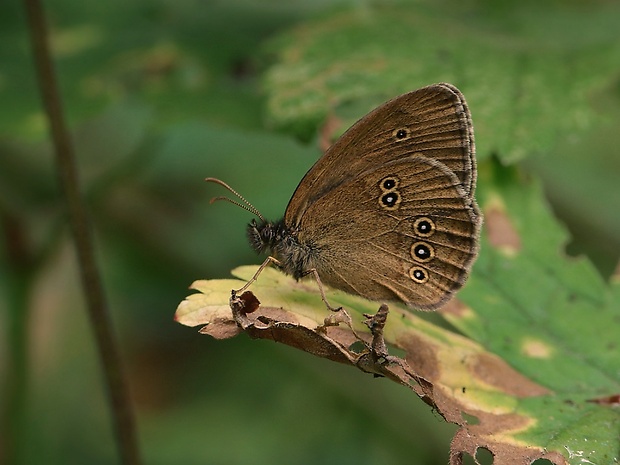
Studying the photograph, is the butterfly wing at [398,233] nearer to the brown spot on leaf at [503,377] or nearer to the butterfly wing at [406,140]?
A: the butterfly wing at [406,140]

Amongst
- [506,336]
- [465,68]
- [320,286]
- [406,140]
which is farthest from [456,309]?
[465,68]

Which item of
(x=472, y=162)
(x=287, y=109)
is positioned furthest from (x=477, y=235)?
Answer: (x=287, y=109)

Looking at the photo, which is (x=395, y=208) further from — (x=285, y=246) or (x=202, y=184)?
(x=202, y=184)

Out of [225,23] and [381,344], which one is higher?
[225,23]

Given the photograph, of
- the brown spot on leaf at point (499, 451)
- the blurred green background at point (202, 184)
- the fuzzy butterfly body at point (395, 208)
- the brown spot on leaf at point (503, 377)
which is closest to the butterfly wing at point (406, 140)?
the fuzzy butterfly body at point (395, 208)

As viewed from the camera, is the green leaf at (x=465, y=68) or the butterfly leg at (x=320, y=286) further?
the green leaf at (x=465, y=68)

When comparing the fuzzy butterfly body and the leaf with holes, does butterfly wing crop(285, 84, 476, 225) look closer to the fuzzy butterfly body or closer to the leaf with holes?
the fuzzy butterfly body

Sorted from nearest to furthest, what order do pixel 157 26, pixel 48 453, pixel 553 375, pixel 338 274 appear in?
pixel 553 375
pixel 338 274
pixel 48 453
pixel 157 26

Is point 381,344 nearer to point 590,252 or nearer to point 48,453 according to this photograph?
point 48,453
